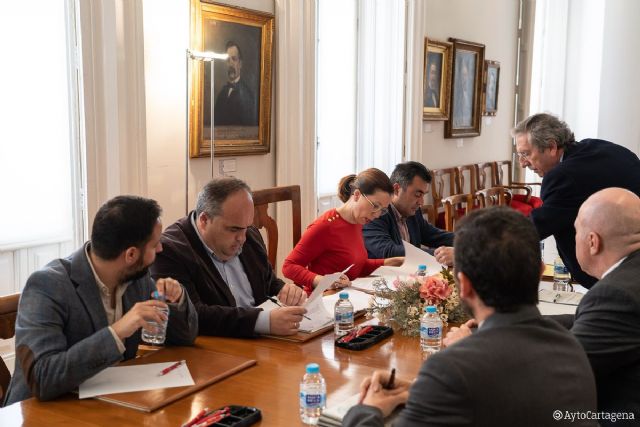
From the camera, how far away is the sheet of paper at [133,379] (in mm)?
2203

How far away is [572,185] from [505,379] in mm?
2822

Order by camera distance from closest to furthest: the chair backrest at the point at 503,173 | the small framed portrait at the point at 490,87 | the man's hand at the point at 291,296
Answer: the man's hand at the point at 291,296
the small framed portrait at the point at 490,87
the chair backrest at the point at 503,173

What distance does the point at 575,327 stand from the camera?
2.23m

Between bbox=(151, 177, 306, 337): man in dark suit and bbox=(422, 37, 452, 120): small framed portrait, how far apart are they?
16.7 feet

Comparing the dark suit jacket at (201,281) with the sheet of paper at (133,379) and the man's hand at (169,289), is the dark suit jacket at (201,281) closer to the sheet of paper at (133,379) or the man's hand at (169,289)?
the man's hand at (169,289)

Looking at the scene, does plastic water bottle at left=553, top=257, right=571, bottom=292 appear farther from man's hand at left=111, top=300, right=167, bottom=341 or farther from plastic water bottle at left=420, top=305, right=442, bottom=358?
man's hand at left=111, top=300, right=167, bottom=341

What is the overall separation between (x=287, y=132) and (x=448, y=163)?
3.46 meters

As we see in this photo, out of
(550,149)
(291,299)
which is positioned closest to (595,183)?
(550,149)

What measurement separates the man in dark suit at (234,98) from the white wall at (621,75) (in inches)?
Result: 262

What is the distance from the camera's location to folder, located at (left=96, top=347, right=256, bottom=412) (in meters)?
A: 2.10

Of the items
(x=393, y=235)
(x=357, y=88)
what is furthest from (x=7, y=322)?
(x=357, y=88)

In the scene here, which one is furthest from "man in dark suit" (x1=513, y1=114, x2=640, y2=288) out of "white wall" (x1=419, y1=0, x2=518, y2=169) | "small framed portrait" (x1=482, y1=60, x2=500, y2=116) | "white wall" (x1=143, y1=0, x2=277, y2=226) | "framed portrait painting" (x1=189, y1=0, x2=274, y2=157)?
"small framed portrait" (x1=482, y1=60, x2=500, y2=116)

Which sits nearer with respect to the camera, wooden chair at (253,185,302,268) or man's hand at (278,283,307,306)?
man's hand at (278,283,307,306)

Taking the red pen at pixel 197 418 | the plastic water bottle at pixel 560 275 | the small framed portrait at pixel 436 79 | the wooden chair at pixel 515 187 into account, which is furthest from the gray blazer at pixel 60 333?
the wooden chair at pixel 515 187
